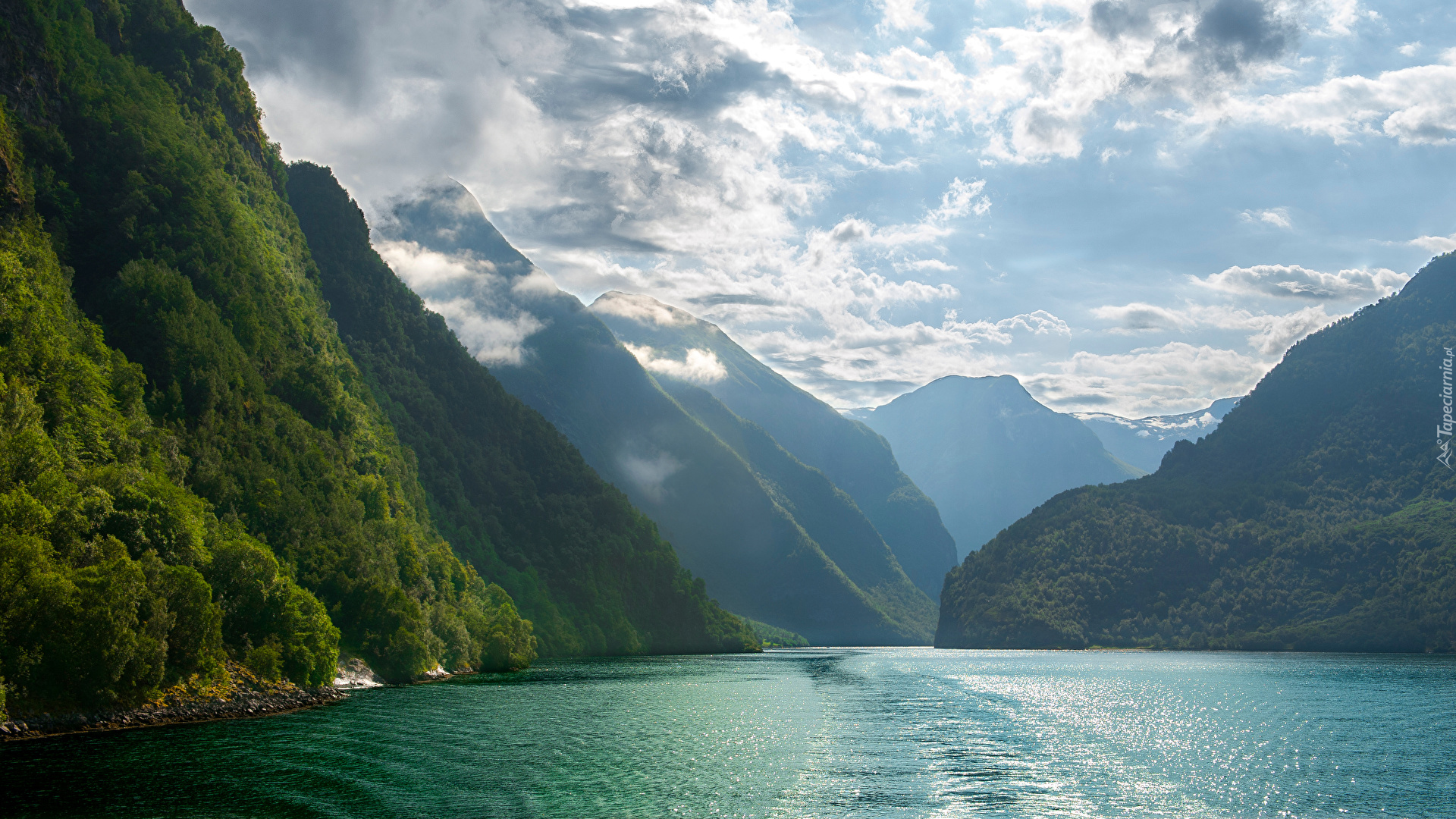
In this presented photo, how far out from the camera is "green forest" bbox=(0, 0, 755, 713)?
77.6 m

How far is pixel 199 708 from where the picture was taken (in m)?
85.8

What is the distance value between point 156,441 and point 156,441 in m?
0.24

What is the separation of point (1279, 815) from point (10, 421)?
10513 cm

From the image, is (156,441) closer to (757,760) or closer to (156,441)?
(156,441)

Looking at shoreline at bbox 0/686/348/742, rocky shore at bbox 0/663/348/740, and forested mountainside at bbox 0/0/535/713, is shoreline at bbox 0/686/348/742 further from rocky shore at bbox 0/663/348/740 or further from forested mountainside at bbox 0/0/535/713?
forested mountainside at bbox 0/0/535/713

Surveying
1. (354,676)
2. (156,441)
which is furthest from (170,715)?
(354,676)

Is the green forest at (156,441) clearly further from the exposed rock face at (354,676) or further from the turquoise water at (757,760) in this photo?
the turquoise water at (757,760)

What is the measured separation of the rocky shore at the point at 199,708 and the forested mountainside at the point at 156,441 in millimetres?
1378

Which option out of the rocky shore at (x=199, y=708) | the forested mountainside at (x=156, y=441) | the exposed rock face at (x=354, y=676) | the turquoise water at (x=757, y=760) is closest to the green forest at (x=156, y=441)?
the forested mountainside at (x=156, y=441)

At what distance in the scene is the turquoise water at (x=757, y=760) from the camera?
178 feet

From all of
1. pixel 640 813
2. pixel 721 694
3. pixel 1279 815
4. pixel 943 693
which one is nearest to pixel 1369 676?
pixel 943 693

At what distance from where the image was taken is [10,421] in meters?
86.8

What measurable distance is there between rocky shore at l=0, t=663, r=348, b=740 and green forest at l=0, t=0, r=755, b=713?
1189 mm

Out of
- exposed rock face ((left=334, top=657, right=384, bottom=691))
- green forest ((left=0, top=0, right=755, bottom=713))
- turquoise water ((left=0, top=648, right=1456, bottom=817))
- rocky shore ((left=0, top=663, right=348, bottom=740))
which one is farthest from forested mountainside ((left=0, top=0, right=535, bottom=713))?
turquoise water ((left=0, top=648, right=1456, bottom=817))
